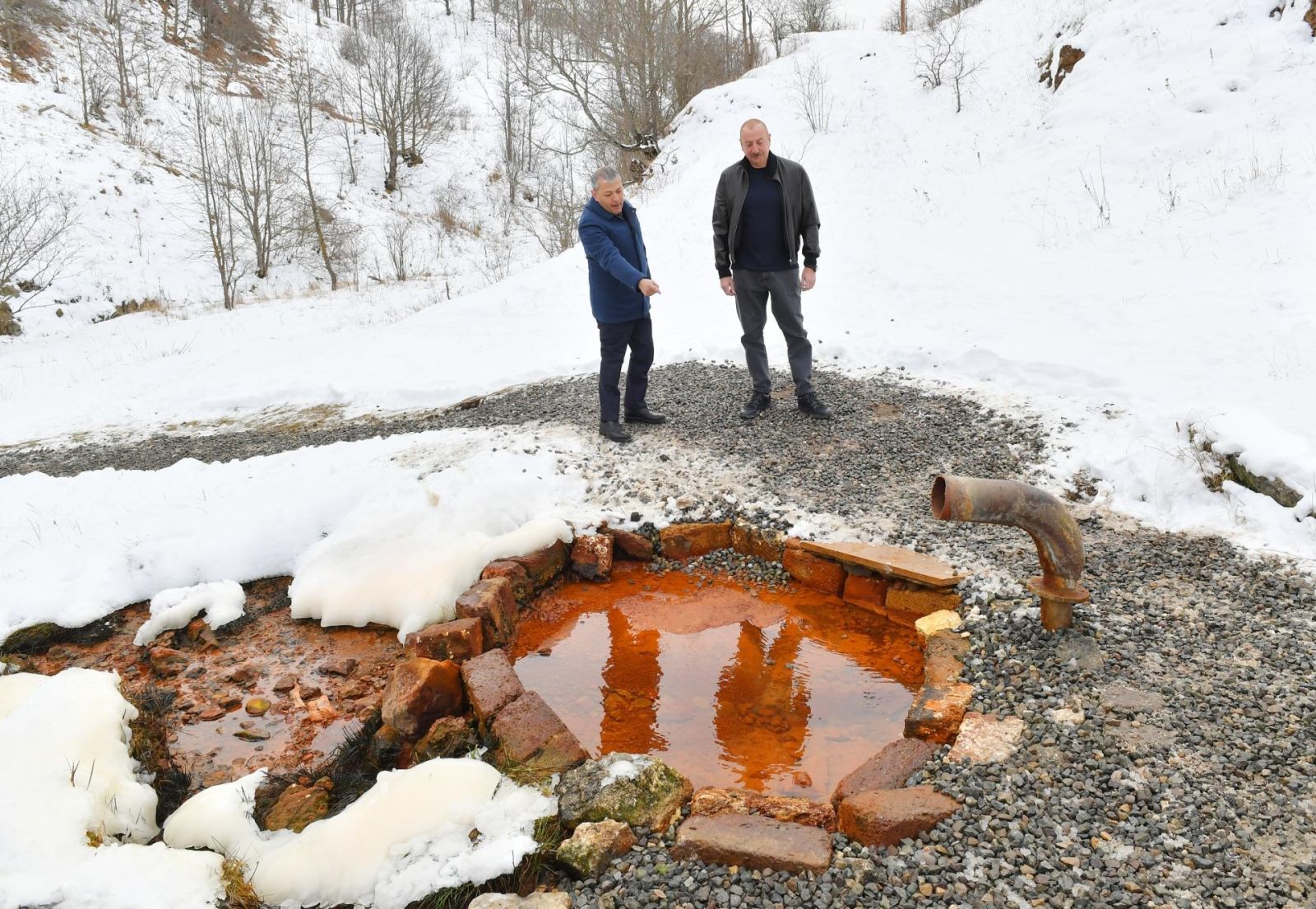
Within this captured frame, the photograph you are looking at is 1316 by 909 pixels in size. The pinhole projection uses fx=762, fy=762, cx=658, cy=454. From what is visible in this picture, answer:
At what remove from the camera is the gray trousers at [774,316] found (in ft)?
19.0

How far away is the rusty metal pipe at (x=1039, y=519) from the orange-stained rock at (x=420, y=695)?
7.14 feet

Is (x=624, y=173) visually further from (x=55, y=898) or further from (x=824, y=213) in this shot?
(x=55, y=898)

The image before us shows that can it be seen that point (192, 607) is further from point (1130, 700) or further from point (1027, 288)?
point (1027, 288)

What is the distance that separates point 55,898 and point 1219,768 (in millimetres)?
3565

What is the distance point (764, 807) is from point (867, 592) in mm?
1728

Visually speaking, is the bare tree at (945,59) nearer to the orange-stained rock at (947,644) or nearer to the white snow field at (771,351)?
the white snow field at (771,351)

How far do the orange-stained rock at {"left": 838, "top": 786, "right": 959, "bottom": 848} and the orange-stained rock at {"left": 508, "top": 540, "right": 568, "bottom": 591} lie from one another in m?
2.34

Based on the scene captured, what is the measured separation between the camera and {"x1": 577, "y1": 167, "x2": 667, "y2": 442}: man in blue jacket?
17.3ft

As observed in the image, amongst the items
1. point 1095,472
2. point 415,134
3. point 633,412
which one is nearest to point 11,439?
point 633,412

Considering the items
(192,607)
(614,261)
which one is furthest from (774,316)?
(192,607)

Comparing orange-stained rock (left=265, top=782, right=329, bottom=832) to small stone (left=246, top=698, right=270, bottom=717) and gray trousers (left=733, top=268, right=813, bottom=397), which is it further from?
gray trousers (left=733, top=268, right=813, bottom=397)

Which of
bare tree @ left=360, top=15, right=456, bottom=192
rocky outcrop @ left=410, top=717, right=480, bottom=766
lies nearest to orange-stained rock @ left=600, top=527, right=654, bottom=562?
rocky outcrop @ left=410, top=717, right=480, bottom=766

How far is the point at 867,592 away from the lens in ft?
13.2

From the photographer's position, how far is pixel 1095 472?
15.8ft
